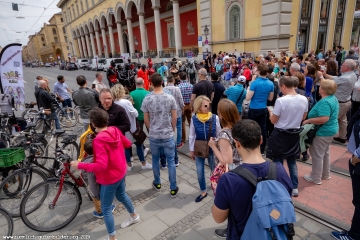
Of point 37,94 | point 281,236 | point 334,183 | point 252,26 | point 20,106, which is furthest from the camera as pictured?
point 252,26

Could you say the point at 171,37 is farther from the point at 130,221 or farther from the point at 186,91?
the point at 130,221

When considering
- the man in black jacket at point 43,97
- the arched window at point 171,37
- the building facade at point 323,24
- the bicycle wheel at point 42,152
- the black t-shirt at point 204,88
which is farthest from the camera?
the arched window at point 171,37

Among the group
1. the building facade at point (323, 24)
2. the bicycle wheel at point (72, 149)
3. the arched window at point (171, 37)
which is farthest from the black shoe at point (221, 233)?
the arched window at point (171, 37)

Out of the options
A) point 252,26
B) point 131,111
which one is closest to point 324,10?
point 252,26

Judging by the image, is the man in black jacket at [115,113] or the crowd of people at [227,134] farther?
the man in black jacket at [115,113]

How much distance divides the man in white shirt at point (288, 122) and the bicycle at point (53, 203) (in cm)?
310

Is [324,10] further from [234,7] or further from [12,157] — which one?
[12,157]

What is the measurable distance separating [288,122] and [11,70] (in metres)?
7.44

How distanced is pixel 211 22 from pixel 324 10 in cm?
971

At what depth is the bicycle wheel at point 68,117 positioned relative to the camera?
312 inches

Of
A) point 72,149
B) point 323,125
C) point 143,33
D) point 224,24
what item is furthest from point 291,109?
point 143,33

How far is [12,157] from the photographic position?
10.3 ft

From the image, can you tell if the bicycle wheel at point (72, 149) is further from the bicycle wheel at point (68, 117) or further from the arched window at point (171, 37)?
the arched window at point (171, 37)

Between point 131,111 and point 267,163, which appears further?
point 131,111
